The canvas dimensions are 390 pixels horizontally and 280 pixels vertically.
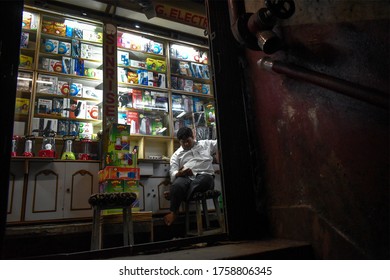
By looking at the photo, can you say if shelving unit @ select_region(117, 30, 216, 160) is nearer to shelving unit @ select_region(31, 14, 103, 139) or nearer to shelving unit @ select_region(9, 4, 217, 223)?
shelving unit @ select_region(9, 4, 217, 223)

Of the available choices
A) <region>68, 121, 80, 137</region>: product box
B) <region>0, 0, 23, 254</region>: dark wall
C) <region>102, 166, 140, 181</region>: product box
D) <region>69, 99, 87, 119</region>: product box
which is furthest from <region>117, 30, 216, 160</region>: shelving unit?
<region>0, 0, 23, 254</region>: dark wall

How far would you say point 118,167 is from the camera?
10.5 feet

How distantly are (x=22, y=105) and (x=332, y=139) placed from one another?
4.01m

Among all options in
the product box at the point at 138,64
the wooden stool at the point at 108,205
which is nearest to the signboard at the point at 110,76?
the product box at the point at 138,64

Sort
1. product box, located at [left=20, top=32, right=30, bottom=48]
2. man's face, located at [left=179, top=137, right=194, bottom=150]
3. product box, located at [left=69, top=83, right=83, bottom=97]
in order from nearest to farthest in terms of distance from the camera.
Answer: man's face, located at [left=179, top=137, right=194, bottom=150]
product box, located at [left=20, top=32, right=30, bottom=48]
product box, located at [left=69, top=83, right=83, bottom=97]

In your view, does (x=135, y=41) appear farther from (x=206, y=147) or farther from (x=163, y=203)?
(x=163, y=203)

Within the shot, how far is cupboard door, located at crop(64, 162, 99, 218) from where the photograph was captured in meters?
3.33

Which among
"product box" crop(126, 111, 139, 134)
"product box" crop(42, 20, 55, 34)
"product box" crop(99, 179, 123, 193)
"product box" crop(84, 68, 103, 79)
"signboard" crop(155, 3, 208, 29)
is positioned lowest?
"product box" crop(99, 179, 123, 193)

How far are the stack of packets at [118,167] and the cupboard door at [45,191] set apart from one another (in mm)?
494

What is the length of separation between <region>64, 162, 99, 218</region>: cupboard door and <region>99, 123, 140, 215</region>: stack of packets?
0.23 m

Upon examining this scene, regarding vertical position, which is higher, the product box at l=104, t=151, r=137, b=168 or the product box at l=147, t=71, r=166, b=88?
the product box at l=147, t=71, r=166, b=88

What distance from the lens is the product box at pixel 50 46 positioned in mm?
4195

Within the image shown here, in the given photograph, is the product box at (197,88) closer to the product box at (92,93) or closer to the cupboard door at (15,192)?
the product box at (92,93)

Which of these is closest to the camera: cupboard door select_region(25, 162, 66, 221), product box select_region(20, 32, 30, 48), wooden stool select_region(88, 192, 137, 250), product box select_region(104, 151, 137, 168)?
wooden stool select_region(88, 192, 137, 250)
